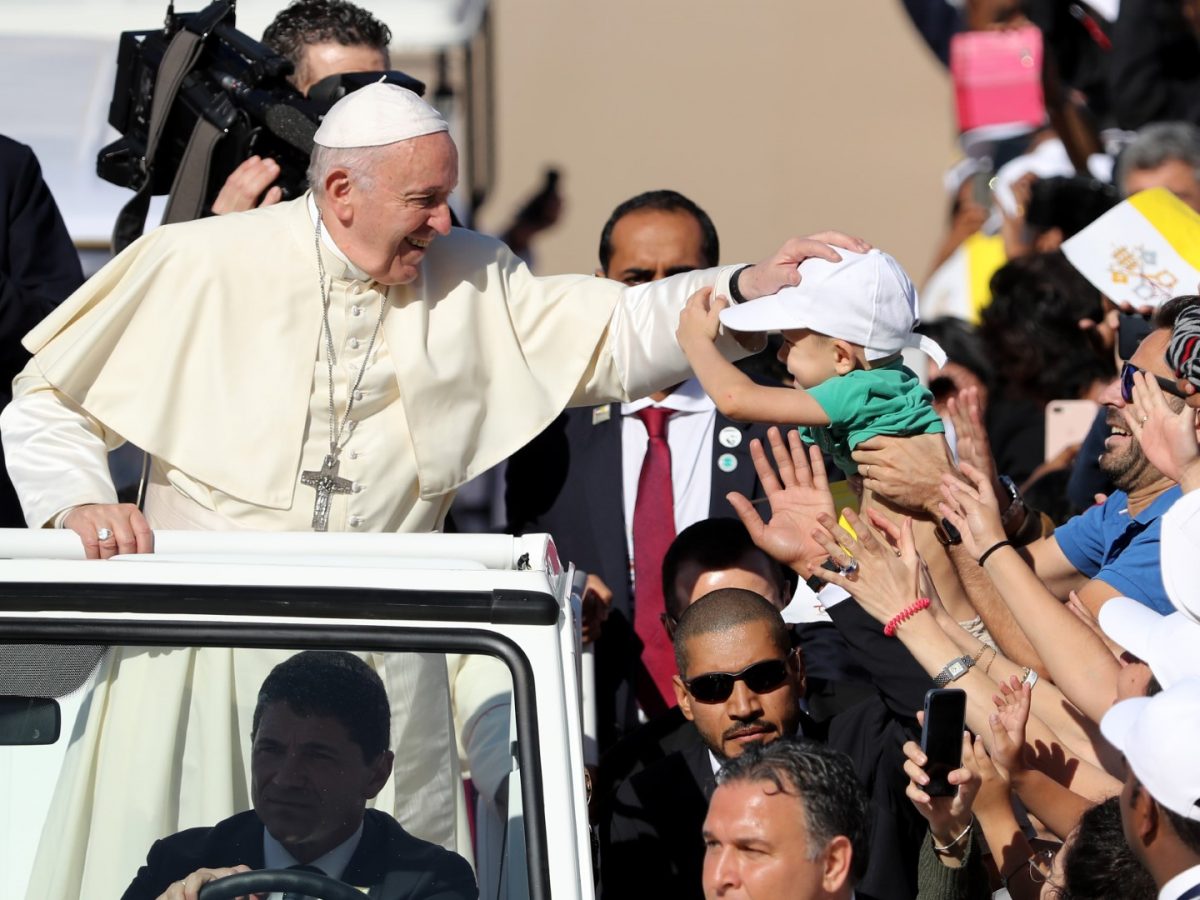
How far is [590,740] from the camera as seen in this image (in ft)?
12.9

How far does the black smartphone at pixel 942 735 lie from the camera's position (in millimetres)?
3182

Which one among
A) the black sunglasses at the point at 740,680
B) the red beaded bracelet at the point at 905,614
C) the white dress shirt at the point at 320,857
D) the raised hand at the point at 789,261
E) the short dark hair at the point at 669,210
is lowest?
the white dress shirt at the point at 320,857

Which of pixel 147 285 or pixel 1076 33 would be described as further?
pixel 1076 33

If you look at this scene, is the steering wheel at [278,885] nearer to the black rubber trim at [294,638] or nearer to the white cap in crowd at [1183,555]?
the black rubber trim at [294,638]

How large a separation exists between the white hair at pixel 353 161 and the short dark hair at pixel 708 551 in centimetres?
120

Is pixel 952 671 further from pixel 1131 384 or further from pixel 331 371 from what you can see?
pixel 331 371

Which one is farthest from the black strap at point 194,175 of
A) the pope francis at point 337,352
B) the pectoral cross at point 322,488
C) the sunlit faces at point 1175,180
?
the sunlit faces at point 1175,180

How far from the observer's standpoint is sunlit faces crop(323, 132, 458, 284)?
150 inches

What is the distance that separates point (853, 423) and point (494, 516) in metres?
4.32

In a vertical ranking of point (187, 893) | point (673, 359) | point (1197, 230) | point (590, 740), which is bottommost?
point (187, 893)

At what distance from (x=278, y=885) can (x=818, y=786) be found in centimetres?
102

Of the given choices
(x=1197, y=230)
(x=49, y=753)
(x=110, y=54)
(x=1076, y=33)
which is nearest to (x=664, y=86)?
(x=1076, y=33)

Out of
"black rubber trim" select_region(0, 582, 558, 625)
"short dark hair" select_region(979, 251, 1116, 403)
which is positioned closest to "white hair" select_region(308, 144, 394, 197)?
"black rubber trim" select_region(0, 582, 558, 625)

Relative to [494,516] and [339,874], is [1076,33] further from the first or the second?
[339,874]
